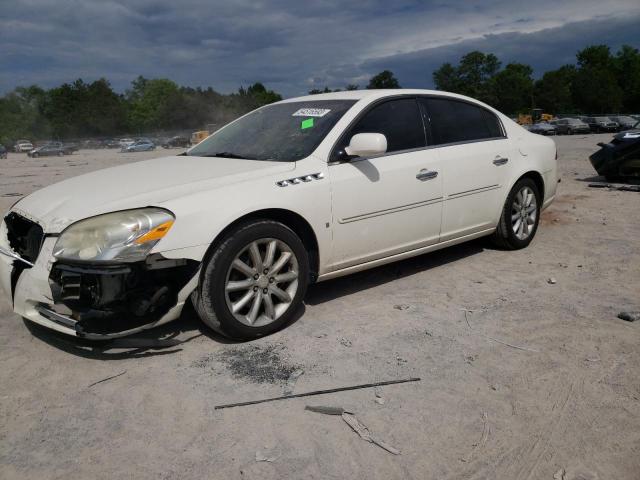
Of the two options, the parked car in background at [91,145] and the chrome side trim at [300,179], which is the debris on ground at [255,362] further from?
the parked car in background at [91,145]

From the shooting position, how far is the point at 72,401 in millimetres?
2857

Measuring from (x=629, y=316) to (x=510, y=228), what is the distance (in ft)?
5.91

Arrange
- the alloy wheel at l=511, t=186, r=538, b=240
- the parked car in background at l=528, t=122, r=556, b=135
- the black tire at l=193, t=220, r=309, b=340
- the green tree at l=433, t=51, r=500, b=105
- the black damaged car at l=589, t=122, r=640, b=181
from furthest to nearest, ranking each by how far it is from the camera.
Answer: the green tree at l=433, t=51, r=500, b=105 → the parked car in background at l=528, t=122, r=556, b=135 → the black damaged car at l=589, t=122, r=640, b=181 → the alloy wheel at l=511, t=186, r=538, b=240 → the black tire at l=193, t=220, r=309, b=340

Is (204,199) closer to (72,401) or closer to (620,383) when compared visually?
(72,401)

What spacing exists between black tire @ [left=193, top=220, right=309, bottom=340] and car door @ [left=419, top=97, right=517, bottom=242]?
5.71 feet

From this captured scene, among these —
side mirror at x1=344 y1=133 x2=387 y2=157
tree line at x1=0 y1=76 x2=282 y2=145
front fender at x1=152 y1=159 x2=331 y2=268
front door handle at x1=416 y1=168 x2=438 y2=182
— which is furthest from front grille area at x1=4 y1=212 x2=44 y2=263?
tree line at x1=0 y1=76 x2=282 y2=145

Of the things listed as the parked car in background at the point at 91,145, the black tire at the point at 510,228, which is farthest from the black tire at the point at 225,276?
the parked car in background at the point at 91,145

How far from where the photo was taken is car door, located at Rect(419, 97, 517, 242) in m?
4.63

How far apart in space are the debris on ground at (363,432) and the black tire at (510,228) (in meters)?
3.32

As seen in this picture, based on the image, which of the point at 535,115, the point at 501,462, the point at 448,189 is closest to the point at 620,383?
the point at 501,462

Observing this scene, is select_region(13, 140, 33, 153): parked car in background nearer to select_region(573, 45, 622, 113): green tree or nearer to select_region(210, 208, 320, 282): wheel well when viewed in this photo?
select_region(210, 208, 320, 282): wheel well

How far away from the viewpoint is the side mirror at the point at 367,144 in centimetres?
371

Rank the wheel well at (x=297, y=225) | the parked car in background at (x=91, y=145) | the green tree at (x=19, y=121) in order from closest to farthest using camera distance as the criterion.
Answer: the wheel well at (x=297, y=225), the parked car in background at (x=91, y=145), the green tree at (x=19, y=121)

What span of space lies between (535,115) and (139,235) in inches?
2989
